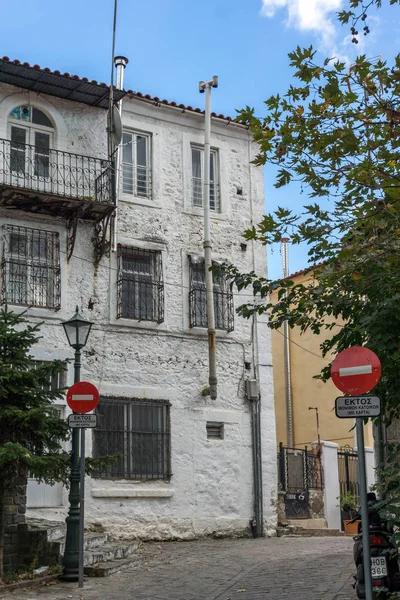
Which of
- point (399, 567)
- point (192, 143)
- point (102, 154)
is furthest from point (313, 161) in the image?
point (192, 143)

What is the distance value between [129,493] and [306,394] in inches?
459

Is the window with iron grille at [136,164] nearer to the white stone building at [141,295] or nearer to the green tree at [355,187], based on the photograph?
the white stone building at [141,295]

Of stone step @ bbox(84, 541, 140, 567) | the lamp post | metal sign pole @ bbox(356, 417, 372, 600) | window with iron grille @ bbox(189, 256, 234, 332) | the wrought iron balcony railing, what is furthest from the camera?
window with iron grille @ bbox(189, 256, 234, 332)

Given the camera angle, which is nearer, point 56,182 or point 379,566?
point 379,566

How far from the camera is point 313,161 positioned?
9164mm

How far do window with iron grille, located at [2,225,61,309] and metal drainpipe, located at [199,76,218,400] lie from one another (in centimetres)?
316

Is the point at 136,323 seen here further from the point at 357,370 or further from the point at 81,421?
the point at 357,370

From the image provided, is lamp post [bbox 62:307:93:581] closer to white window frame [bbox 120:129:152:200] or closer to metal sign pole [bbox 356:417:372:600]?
metal sign pole [bbox 356:417:372:600]

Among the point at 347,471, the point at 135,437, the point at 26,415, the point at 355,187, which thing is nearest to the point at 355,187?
the point at 355,187

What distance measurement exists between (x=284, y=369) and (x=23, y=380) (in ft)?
57.1

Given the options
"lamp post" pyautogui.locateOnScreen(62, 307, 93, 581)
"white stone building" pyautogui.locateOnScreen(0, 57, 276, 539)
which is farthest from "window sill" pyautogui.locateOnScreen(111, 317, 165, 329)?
"lamp post" pyautogui.locateOnScreen(62, 307, 93, 581)

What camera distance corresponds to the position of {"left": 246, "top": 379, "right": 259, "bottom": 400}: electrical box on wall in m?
19.8

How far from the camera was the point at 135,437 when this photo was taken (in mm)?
17922

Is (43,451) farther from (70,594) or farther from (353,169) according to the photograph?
(353,169)
